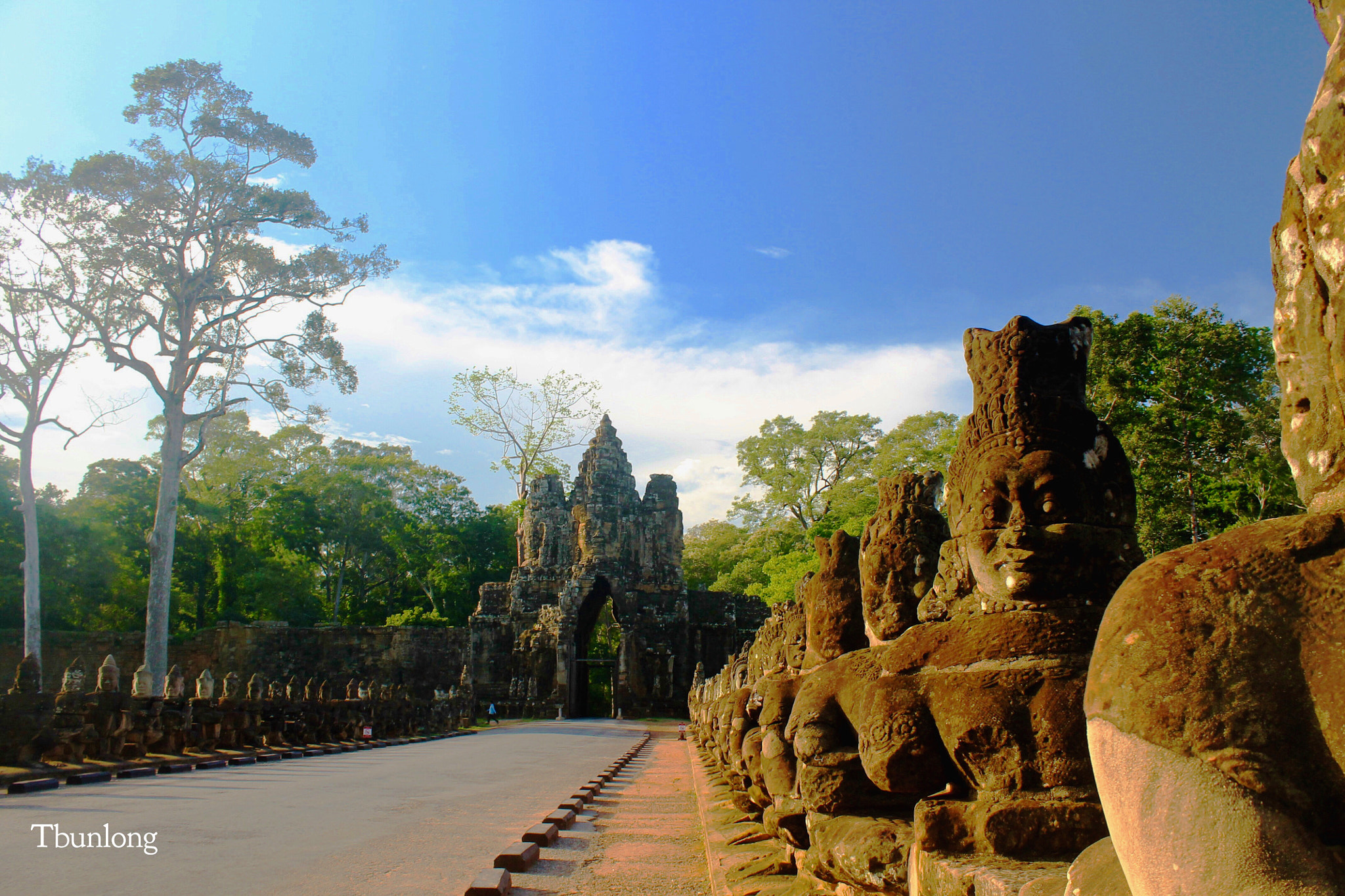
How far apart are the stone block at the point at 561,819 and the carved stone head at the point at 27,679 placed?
20.0 feet

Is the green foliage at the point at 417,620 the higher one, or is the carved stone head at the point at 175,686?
the green foliage at the point at 417,620

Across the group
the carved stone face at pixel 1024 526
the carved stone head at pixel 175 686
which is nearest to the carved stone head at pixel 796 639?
the carved stone face at pixel 1024 526

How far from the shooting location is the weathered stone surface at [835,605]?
411 centimetres

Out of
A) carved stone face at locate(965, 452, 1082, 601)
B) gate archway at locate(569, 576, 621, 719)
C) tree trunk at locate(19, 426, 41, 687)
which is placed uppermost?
tree trunk at locate(19, 426, 41, 687)

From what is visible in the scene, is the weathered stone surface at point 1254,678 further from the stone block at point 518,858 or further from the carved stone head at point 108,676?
the carved stone head at point 108,676

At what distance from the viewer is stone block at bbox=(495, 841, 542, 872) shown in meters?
4.40

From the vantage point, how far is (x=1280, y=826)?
122 cm

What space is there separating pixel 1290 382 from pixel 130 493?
39.7m

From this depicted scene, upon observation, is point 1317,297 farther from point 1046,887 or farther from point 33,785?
point 33,785

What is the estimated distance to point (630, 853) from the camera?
5113 millimetres

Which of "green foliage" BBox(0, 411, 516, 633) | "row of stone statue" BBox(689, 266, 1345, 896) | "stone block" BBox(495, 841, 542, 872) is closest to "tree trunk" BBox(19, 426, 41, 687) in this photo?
"green foliage" BBox(0, 411, 516, 633)

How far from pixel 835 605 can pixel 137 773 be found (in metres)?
7.96

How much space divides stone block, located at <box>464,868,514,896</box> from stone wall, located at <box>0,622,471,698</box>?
97.4 feet

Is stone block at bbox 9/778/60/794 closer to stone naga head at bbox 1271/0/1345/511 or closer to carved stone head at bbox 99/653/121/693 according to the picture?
carved stone head at bbox 99/653/121/693
